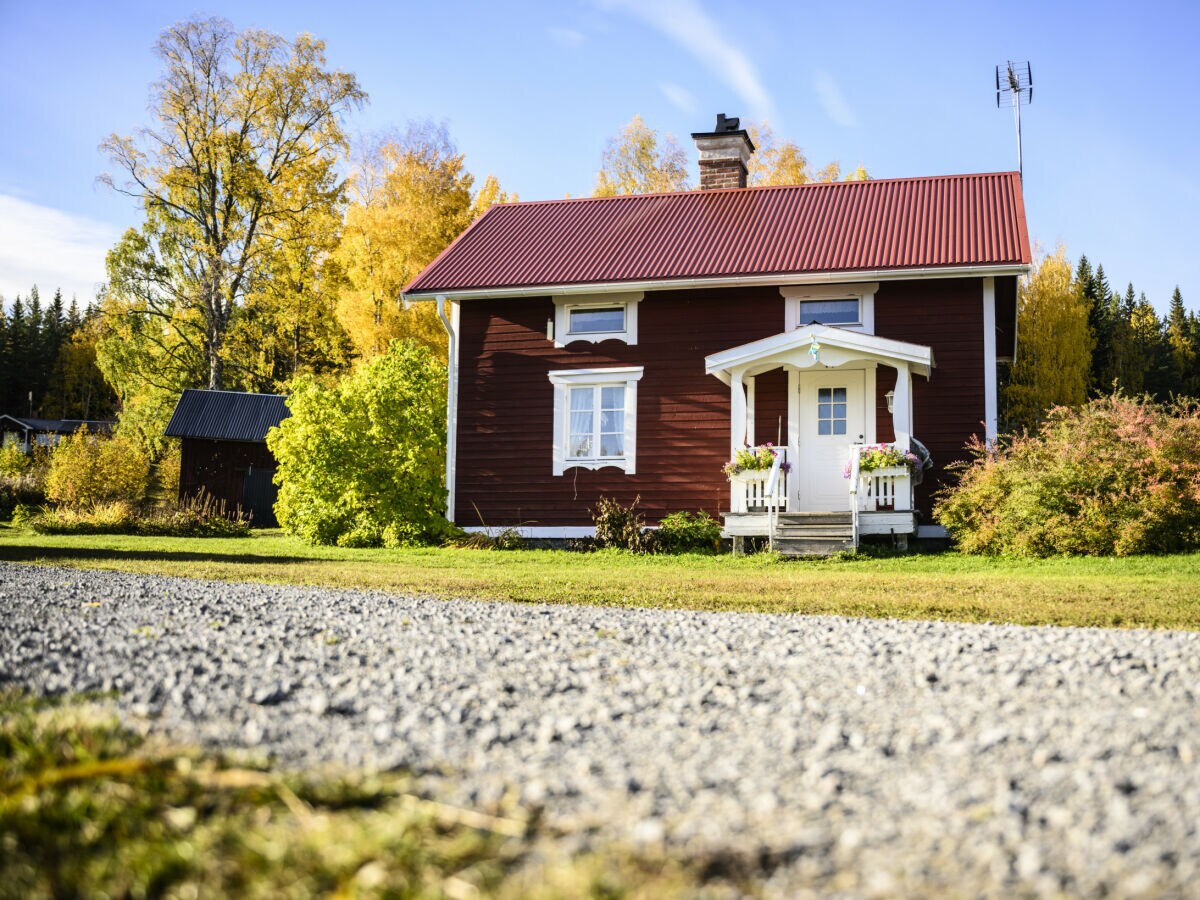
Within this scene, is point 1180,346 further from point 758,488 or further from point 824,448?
point 758,488

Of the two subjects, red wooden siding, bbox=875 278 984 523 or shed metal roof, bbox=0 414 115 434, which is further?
shed metal roof, bbox=0 414 115 434

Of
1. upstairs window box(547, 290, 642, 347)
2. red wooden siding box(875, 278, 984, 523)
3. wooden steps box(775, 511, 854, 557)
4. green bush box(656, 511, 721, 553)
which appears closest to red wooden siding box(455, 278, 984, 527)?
red wooden siding box(875, 278, 984, 523)

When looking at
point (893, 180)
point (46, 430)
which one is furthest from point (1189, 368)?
point (46, 430)

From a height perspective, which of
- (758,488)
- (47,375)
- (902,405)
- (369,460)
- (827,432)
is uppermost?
(47,375)

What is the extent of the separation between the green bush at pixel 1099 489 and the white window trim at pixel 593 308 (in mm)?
5705

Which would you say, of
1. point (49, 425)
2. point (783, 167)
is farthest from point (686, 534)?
point (49, 425)

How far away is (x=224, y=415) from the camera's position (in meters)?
25.3

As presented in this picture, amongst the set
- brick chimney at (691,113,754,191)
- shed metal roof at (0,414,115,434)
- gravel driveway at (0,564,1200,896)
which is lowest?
gravel driveway at (0,564,1200,896)

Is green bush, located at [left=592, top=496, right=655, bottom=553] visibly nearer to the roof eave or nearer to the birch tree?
the roof eave

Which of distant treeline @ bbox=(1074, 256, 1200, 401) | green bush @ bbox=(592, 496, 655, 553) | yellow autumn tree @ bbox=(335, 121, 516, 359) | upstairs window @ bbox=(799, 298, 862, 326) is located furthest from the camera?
distant treeline @ bbox=(1074, 256, 1200, 401)

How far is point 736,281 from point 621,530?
3.94 meters

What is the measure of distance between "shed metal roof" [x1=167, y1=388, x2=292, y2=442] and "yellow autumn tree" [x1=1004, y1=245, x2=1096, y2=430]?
766 inches

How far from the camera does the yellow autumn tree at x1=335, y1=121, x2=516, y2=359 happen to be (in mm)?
24375

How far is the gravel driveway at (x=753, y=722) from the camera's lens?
8.02 ft
